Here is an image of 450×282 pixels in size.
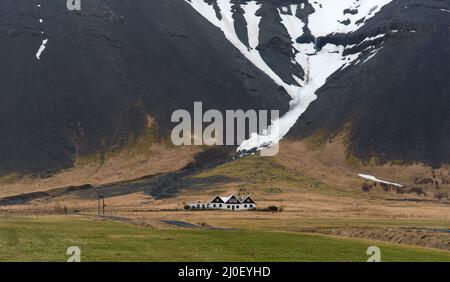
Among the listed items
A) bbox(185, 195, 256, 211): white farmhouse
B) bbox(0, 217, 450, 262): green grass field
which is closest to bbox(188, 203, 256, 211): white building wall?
bbox(185, 195, 256, 211): white farmhouse

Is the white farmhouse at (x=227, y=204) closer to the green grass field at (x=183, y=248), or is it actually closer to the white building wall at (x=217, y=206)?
the white building wall at (x=217, y=206)

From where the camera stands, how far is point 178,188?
192 m

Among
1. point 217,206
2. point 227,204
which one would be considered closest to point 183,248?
point 227,204

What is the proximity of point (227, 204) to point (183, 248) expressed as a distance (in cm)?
10090

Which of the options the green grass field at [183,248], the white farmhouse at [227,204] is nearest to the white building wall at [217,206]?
the white farmhouse at [227,204]

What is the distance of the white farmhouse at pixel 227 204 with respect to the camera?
153 meters

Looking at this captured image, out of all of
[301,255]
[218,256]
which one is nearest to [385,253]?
[301,255]

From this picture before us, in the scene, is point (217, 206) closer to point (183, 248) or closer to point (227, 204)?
point (227, 204)

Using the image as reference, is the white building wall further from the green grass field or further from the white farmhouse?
the green grass field

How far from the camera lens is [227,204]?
508ft

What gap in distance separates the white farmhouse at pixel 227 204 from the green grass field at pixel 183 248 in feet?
265

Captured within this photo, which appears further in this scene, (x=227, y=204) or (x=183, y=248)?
(x=227, y=204)

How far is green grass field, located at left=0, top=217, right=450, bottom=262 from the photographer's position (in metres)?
47.9

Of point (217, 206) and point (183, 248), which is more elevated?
point (183, 248)
